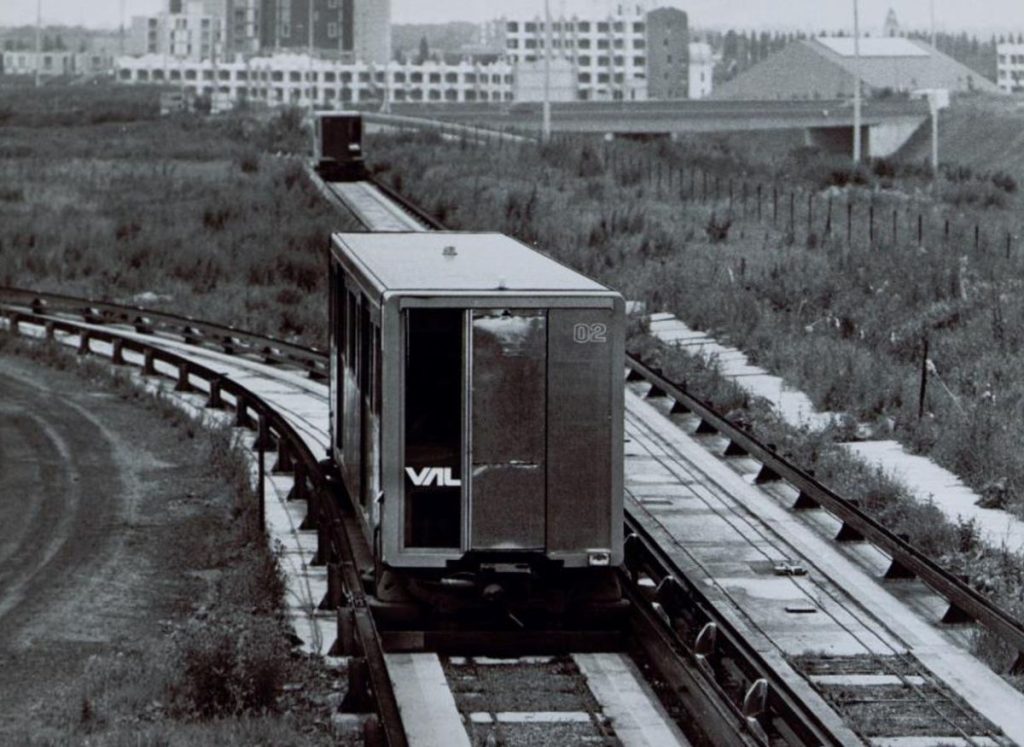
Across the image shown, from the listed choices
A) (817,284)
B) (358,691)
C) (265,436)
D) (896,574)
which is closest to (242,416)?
(265,436)

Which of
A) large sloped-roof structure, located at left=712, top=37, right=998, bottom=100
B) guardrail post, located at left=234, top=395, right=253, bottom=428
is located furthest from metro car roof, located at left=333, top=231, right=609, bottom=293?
large sloped-roof structure, located at left=712, top=37, right=998, bottom=100

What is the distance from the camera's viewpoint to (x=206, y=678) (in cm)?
1451

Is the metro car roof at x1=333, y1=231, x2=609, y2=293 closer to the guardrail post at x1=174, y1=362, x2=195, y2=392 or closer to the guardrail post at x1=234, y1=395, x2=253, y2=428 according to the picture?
the guardrail post at x1=234, y1=395, x2=253, y2=428

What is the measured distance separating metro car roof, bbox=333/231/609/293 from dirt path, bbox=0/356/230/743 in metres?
3.58

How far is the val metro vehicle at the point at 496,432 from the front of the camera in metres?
15.0

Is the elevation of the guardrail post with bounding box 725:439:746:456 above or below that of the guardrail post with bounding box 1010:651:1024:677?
above

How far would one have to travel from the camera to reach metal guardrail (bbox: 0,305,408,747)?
1377cm

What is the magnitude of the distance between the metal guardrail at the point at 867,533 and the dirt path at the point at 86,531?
6.10 m

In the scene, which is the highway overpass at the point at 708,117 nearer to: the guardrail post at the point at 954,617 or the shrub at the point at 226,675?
the guardrail post at the point at 954,617

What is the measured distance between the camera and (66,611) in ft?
59.0

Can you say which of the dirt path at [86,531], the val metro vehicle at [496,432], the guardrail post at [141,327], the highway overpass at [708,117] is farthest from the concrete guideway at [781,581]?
the highway overpass at [708,117]

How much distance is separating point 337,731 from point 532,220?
128 feet

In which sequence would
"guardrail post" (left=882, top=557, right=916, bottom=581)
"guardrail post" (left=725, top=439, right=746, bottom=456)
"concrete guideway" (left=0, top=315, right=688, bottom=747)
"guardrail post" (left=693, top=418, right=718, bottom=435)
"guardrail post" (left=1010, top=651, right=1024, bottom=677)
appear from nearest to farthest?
"concrete guideway" (left=0, top=315, right=688, bottom=747) → "guardrail post" (left=1010, top=651, right=1024, bottom=677) → "guardrail post" (left=882, top=557, right=916, bottom=581) → "guardrail post" (left=725, top=439, right=746, bottom=456) → "guardrail post" (left=693, top=418, right=718, bottom=435)

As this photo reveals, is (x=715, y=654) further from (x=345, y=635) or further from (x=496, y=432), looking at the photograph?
(x=345, y=635)
